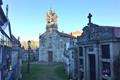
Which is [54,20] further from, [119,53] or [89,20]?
[119,53]

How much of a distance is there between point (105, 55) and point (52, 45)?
4914cm

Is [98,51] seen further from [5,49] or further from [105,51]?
[5,49]

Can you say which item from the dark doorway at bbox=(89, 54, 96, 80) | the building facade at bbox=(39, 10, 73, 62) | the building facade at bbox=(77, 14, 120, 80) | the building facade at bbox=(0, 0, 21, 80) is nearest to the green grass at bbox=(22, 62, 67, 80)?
the building facade at bbox=(77, 14, 120, 80)

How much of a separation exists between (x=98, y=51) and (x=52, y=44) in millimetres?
47830

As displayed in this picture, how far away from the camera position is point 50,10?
78688 millimetres

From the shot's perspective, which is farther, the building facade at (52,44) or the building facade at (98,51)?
the building facade at (52,44)

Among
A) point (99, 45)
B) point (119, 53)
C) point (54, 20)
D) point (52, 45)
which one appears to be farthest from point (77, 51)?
point (54, 20)

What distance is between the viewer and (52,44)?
72.4 metres

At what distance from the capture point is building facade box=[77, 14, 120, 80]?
22125 mm

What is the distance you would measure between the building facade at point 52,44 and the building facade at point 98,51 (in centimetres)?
3952

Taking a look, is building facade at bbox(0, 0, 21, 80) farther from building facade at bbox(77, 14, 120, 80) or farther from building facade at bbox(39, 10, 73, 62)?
building facade at bbox(39, 10, 73, 62)

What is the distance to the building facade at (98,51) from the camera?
22125mm

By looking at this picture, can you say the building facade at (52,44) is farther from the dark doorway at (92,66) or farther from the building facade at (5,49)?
the building facade at (5,49)

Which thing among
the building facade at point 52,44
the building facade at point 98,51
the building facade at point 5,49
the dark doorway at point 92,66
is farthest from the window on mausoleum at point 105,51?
the building facade at point 52,44
